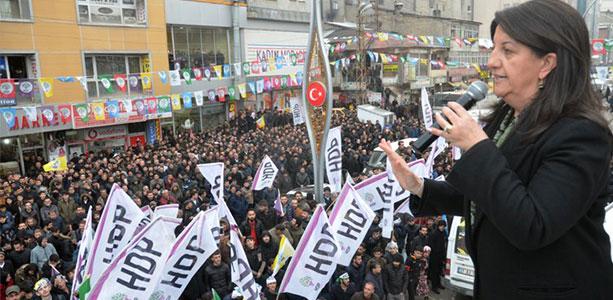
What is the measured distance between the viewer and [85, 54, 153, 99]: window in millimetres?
21234

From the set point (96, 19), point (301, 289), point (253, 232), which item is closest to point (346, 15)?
point (96, 19)

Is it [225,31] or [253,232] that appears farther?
[225,31]

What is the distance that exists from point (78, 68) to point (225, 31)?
10.2 meters

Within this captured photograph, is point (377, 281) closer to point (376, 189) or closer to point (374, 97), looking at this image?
point (376, 189)

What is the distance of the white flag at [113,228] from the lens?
6.84 metres

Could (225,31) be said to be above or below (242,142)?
above

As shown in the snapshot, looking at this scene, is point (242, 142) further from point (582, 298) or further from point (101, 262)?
point (582, 298)

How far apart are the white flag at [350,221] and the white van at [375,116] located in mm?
17152

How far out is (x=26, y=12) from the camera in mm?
19000

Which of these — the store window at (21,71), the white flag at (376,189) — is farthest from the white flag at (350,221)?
the store window at (21,71)

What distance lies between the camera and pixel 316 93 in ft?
37.9

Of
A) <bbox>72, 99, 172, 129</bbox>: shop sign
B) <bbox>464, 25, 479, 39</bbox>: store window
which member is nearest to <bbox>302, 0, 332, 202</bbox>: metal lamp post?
<bbox>72, 99, 172, 129</bbox>: shop sign

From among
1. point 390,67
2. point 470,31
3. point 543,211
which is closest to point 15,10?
point 543,211

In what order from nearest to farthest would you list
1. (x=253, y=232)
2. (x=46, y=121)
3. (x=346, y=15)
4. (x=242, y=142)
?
(x=253, y=232)
(x=46, y=121)
(x=242, y=142)
(x=346, y=15)
